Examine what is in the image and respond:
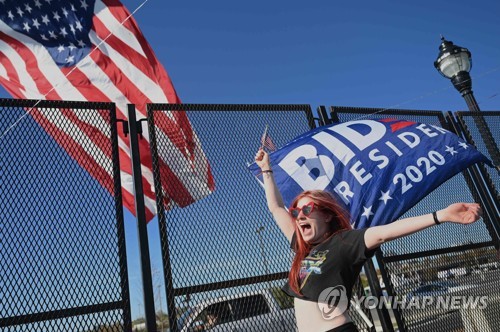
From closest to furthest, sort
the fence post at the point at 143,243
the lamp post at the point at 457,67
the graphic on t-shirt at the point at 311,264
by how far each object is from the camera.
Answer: the graphic on t-shirt at the point at 311,264
the fence post at the point at 143,243
the lamp post at the point at 457,67

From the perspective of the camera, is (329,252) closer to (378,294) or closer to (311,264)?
(311,264)

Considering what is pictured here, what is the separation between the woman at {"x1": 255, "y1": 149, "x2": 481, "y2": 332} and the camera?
174 cm

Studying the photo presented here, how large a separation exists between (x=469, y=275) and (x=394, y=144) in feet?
5.26

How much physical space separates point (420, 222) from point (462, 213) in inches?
6.9

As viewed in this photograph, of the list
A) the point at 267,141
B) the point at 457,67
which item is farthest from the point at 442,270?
the point at 457,67

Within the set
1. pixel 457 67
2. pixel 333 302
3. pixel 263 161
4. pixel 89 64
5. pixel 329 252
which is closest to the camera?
pixel 333 302

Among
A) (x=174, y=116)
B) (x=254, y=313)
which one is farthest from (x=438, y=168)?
(x=174, y=116)

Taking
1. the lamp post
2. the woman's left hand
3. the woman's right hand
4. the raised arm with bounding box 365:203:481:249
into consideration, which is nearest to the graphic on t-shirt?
the raised arm with bounding box 365:203:481:249

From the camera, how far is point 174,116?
3.40 m

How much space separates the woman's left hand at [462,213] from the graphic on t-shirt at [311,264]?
62 centimetres

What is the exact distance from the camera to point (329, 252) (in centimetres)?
198

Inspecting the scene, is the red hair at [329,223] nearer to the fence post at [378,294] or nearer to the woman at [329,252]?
the woman at [329,252]

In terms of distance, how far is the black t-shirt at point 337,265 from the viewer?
1.90 m

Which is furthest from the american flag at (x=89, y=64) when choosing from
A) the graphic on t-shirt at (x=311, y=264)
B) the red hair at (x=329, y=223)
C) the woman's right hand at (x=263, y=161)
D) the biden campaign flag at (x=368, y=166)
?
the graphic on t-shirt at (x=311, y=264)
